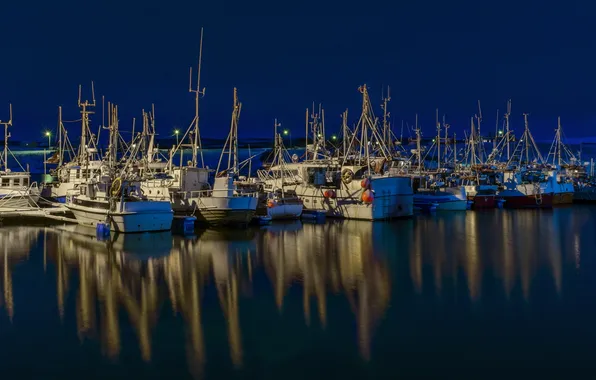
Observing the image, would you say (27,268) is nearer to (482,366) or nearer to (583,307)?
(482,366)

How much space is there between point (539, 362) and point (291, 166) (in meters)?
30.9

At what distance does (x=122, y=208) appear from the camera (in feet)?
82.3

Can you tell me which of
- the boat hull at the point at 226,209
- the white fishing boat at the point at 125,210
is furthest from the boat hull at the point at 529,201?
the white fishing boat at the point at 125,210

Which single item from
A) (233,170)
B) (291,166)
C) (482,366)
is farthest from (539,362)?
(291,166)

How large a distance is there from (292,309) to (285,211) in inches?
813

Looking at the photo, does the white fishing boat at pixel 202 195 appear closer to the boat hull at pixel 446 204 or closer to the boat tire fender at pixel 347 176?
the boat tire fender at pixel 347 176

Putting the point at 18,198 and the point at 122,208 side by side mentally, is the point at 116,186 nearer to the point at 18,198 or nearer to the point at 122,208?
the point at 122,208

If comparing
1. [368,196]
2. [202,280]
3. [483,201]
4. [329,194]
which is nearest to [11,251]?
[202,280]

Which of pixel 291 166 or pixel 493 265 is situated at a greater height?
pixel 291 166

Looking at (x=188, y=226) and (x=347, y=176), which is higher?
(x=347, y=176)

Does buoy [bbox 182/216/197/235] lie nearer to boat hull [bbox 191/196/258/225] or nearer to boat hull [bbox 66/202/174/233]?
boat hull [bbox 66/202/174/233]

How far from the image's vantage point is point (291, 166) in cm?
4003

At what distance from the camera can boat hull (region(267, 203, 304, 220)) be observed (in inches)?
1307

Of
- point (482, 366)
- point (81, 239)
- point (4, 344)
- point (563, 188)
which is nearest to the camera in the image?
point (482, 366)
